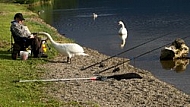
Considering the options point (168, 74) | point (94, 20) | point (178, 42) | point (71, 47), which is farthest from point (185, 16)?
point (71, 47)

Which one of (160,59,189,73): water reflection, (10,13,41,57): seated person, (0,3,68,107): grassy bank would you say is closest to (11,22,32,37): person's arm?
(10,13,41,57): seated person

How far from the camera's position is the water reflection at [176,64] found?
20934 millimetres

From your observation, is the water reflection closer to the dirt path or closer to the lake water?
the lake water

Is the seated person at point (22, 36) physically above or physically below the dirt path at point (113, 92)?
above

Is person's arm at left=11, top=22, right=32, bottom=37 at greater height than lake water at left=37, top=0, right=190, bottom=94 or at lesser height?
greater

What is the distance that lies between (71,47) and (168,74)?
4.89 meters

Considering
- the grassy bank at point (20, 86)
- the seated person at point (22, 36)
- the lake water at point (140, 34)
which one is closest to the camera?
the grassy bank at point (20, 86)

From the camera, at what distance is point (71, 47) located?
1777cm

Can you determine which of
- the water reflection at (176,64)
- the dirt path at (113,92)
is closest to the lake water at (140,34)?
the water reflection at (176,64)

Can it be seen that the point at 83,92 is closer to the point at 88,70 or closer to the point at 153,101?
the point at 153,101

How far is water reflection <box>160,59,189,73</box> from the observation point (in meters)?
20.9

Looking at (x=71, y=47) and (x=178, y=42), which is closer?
(x=71, y=47)

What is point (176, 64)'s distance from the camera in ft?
72.5

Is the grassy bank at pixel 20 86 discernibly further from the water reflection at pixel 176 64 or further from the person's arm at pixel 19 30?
the water reflection at pixel 176 64
